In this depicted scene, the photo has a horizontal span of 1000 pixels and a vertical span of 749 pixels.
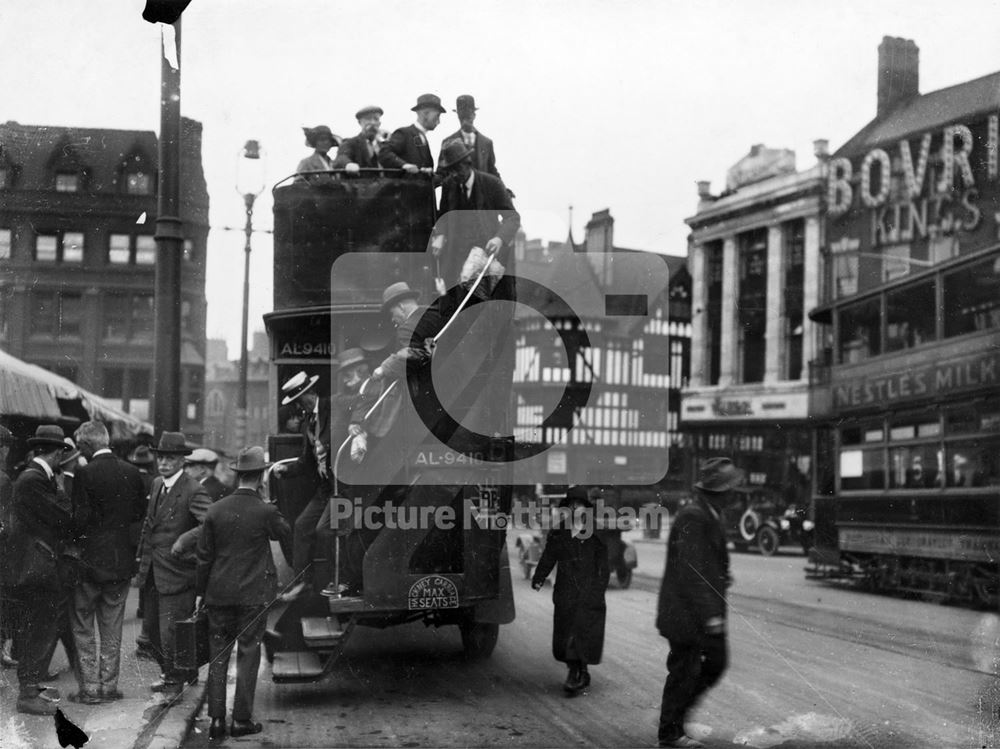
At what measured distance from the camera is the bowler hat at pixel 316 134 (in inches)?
320

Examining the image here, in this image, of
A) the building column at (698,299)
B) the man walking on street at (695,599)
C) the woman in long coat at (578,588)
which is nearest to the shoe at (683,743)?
the man walking on street at (695,599)

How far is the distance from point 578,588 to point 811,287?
377 inches

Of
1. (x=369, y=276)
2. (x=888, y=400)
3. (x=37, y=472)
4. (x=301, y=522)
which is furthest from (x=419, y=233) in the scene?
(x=888, y=400)

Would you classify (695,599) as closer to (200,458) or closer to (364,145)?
(200,458)

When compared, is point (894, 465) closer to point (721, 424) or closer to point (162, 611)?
point (721, 424)

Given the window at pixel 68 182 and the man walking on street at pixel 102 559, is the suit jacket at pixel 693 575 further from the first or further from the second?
the window at pixel 68 182

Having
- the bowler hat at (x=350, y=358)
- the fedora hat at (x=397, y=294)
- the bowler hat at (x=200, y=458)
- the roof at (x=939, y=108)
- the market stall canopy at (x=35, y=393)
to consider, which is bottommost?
the bowler hat at (x=200, y=458)

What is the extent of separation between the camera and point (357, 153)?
8031 millimetres

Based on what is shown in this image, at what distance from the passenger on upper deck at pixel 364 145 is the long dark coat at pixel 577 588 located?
3719 millimetres

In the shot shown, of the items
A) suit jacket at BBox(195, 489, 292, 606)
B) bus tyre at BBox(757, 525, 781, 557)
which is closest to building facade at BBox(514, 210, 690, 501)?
suit jacket at BBox(195, 489, 292, 606)

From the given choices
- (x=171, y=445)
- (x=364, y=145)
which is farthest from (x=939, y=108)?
(x=171, y=445)

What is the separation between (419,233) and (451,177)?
58 cm

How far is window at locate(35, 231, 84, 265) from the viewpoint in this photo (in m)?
7.60

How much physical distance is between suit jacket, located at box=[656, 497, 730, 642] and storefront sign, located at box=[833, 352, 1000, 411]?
776cm
